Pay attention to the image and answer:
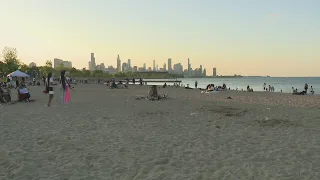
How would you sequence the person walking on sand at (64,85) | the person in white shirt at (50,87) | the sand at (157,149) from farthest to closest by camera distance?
the person in white shirt at (50,87)
the person walking on sand at (64,85)
the sand at (157,149)

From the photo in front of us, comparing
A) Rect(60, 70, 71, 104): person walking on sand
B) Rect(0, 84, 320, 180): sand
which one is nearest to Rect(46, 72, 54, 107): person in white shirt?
Rect(60, 70, 71, 104): person walking on sand

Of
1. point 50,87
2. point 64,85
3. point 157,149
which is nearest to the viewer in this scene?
point 157,149

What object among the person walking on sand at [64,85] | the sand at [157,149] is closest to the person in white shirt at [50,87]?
the person walking on sand at [64,85]

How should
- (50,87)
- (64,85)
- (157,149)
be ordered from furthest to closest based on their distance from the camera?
(64,85)
(50,87)
(157,149)

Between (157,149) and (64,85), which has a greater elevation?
(64,85)

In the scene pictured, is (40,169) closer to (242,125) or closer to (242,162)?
(242,162)

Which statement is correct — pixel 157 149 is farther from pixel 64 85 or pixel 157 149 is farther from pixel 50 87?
pixel 50 87

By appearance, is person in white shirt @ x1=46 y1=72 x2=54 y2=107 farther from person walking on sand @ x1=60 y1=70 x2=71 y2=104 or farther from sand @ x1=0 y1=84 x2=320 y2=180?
sand @ x1=0 y1=84 x2=320 y2=180

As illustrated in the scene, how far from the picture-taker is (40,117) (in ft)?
39.5

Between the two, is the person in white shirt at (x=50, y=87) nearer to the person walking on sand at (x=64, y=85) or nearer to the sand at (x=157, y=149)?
the person walking on sand at (x=64, y=85)

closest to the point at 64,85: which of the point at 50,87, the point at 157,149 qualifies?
the point at 50,87

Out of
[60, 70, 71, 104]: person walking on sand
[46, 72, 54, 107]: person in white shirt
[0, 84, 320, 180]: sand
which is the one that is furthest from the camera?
[46, 72, 54, 107]: person in white shirt

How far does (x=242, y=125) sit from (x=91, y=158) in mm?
6216

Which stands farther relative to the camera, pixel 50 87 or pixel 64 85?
pixel 64 85
